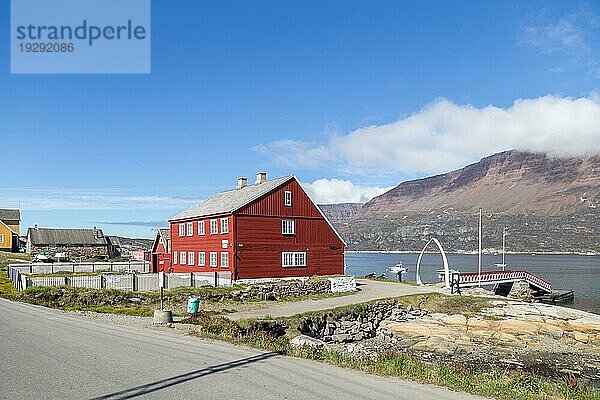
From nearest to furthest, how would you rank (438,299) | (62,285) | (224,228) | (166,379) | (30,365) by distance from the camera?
(166,379)
(30,365)
(62,285)
(438,299)
(224,228)

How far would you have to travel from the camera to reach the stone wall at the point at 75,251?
85625 mm

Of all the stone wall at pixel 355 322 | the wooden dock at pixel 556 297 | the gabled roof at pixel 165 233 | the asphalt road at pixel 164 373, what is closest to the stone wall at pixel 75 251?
the gabled roof at pixel 165 233

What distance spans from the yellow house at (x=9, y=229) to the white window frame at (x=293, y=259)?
204 feet

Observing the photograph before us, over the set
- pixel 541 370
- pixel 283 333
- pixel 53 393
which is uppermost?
pixel 53 393

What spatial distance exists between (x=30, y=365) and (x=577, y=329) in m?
29.6

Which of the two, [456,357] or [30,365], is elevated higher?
[30,365]

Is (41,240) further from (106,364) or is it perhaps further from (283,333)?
(106,364)

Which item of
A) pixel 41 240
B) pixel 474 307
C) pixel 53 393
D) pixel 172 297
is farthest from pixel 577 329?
pixel 41 240

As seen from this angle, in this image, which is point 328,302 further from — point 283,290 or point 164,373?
point 164,373

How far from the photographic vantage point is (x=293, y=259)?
43.8m

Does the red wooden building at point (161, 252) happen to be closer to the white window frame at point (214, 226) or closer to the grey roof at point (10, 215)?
the white window frame at point (214, 226)

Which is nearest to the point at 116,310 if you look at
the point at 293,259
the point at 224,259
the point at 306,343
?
the point at 306,343

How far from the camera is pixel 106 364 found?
1407 cm

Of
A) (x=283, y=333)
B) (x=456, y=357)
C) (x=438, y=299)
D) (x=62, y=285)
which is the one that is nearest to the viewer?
(x=283, y=333)
